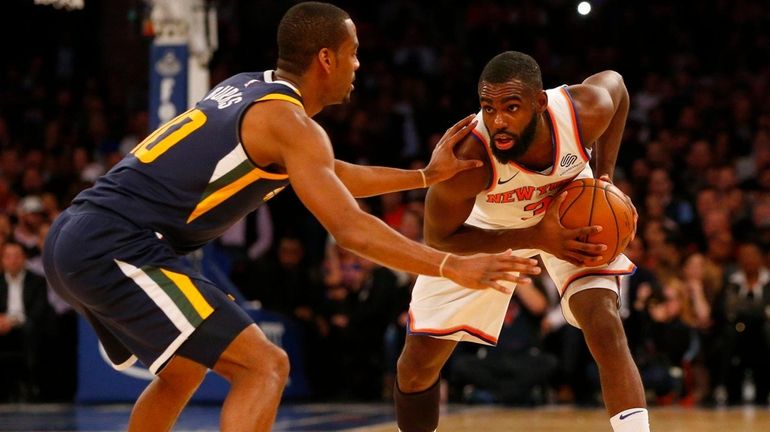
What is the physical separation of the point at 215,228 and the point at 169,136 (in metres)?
0.36

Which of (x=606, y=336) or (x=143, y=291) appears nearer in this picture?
(x=143, y=291)

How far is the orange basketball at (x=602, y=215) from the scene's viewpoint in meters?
5.11

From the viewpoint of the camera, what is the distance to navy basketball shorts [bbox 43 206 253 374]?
13.2 ft

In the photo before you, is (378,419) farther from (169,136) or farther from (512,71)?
(169,136)

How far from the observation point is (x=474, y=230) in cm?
548

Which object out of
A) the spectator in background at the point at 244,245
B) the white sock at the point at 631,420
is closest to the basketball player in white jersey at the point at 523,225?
the white sock at the point at 631,420

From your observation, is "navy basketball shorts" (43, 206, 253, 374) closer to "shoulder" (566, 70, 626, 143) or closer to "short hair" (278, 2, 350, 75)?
"short hair" (278, 2, 350, 75)

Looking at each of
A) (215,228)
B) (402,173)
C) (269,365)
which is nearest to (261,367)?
(269,365)

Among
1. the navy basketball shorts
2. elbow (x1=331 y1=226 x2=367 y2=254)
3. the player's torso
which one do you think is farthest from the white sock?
the navy basketball shorts

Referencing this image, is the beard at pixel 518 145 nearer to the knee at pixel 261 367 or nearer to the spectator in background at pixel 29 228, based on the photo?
the knee at pixel 261 367

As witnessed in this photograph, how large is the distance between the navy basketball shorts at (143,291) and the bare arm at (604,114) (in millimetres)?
2086

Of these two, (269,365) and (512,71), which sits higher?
(512,71)

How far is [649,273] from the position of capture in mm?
10523

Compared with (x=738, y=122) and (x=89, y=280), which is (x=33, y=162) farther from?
(x=89, y=280)
